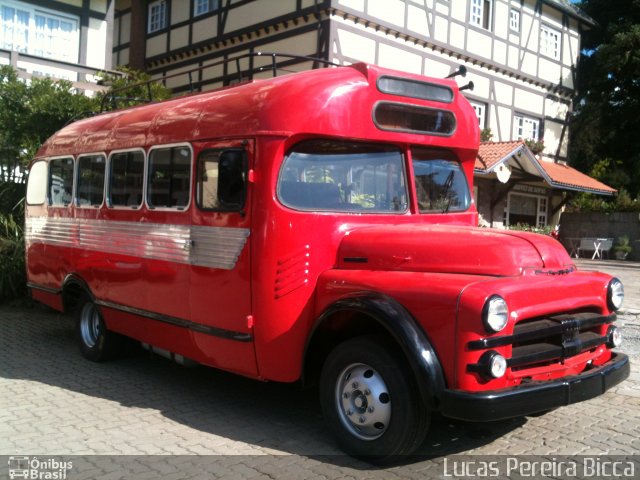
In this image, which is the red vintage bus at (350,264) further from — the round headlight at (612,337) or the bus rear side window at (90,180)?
the bus rear side window at (90,180)

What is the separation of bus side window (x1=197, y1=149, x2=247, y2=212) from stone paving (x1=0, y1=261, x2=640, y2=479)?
68.2 inches

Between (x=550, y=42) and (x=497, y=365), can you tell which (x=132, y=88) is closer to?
(x=497, y=365)

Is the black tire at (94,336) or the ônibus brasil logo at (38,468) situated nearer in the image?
the ônibus brasil logo at (38,468)

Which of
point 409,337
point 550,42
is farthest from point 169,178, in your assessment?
point 550,42

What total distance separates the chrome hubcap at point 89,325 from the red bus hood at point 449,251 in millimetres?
3634

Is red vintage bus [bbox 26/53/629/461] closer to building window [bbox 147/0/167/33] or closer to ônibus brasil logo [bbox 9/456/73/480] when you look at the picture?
ônibus brasil logo [bbox 9/456/73/480]

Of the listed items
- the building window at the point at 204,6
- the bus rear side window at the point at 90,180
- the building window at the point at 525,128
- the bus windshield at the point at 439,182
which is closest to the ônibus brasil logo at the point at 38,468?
the bus rear side window at the point at 90,180

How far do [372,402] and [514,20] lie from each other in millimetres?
19749

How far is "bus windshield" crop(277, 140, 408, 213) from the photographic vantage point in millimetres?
4738

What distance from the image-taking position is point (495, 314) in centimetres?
372

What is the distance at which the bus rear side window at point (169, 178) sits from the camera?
5461mm

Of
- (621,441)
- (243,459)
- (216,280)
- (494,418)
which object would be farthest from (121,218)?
(621,441)

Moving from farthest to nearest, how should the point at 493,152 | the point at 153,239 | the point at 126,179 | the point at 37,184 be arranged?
1. the point at 493,152
2. the point at 37,184
3. the point at 126,179
4. the point at 153,239

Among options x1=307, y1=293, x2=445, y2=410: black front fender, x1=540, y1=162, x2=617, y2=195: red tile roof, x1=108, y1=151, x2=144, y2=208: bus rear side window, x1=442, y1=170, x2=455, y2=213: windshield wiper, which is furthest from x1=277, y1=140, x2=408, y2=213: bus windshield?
x1=540, y1=162, x2=617, y2=195: red tile roof
